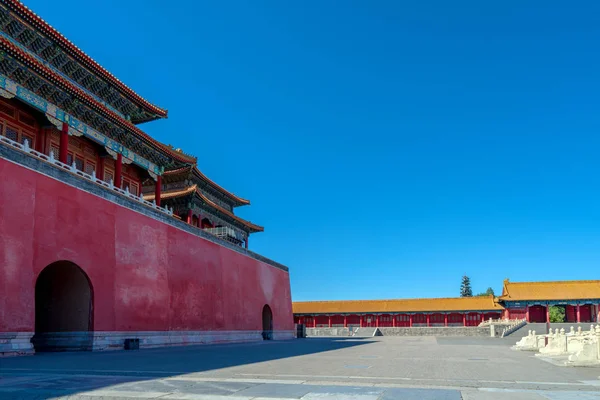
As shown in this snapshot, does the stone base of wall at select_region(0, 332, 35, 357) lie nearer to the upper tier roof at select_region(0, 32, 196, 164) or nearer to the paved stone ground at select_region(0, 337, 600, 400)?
the paved stone ground at select_region(0, 337, 600, 400)

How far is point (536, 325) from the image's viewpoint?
41.5 metres

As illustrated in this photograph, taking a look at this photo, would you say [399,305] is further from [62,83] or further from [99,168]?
[62,83]

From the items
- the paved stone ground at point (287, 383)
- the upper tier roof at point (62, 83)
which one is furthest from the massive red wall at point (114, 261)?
the paved stone ground at point (287, 383)

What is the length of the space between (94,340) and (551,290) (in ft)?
143

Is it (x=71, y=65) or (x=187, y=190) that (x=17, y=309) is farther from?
(x=187, y=190)

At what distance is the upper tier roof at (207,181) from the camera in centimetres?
2855

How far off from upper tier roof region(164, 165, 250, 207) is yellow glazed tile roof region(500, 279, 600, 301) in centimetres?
2633

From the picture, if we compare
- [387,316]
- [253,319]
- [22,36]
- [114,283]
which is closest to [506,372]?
[114,283]

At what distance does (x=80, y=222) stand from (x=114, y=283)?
2232 millimetres

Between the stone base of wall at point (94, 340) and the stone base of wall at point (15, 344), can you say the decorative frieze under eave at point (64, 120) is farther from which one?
the stone base of wall at point (15, 344)

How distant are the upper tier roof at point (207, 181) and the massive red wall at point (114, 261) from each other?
19.7 ft

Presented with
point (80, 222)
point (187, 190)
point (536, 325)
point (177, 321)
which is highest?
point (187, 190)

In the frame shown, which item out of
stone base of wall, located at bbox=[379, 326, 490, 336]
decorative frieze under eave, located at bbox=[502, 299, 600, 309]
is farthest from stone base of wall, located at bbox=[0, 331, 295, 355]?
decorative frieze under eave, located at bbox=[502, 299, 600, 309]

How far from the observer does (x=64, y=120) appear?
55.7 ft
